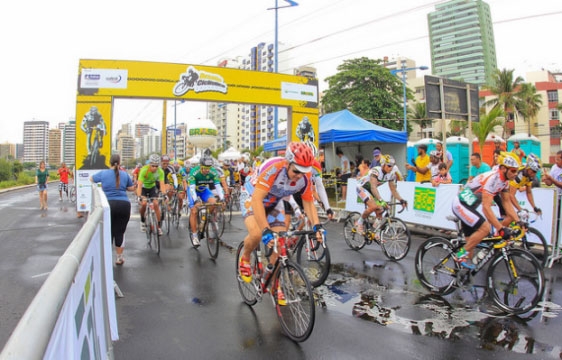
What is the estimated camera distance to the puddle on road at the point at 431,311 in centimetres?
408

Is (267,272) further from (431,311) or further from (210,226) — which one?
(210,226)

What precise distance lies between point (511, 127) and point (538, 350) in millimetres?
69916

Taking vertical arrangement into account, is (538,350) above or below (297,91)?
below

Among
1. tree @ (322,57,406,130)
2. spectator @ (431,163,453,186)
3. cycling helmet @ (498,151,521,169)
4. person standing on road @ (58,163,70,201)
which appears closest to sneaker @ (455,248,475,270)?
cycling helmet @ (498,151,521,169)

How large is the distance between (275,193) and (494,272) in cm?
280

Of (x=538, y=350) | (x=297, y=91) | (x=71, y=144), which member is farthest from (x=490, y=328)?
(x=71, y=144)

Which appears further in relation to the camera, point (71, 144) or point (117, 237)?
point (71, 144)

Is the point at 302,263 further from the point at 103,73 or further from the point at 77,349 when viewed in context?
the point at 103,73

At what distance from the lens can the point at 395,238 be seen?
762 centimetres

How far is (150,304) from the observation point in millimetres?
5156

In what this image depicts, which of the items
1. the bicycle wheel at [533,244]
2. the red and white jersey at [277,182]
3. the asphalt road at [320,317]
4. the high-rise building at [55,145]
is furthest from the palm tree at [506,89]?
the high-rise building at [55,145]

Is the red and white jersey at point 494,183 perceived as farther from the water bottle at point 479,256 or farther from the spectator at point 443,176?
the spectator at point 443,176

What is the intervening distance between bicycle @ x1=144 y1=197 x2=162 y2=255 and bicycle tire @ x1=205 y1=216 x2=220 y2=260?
3.90ft

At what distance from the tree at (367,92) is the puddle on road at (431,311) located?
35.9 m
